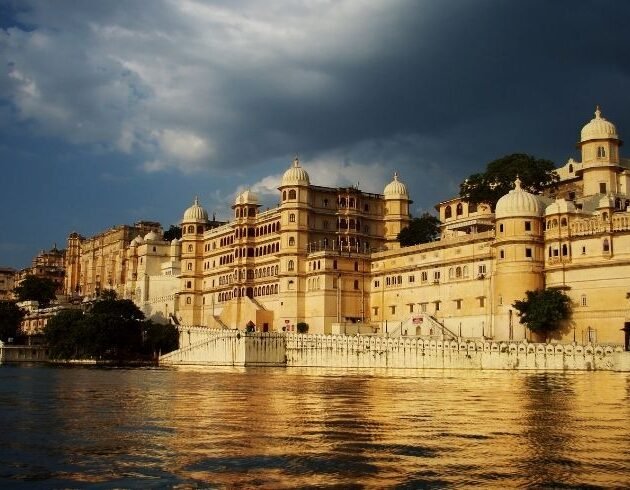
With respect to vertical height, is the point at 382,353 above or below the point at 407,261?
below

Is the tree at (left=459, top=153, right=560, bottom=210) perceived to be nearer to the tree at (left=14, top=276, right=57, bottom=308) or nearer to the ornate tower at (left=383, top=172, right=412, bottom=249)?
the ornate tower at (left=383, top=172, right=412, bottom=249)

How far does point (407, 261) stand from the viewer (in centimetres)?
7462

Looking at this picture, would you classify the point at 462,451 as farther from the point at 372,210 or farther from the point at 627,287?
the point at 372,210

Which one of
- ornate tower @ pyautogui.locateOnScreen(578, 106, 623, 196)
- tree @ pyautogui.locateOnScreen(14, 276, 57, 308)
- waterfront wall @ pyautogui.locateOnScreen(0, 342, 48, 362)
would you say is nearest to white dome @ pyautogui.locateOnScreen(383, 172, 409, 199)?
ornate tower @ pyautogui.locateOnScreen(578, 106, 623, 196)

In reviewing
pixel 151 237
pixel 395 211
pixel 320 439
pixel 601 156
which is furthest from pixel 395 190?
pixel 320 439

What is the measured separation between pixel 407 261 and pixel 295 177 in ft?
45.1

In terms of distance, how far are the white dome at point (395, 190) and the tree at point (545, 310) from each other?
2738cm

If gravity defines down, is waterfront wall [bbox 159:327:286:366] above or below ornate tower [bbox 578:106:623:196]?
below

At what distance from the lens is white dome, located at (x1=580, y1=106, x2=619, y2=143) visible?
69625mm

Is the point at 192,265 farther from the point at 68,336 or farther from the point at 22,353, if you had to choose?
the point at 22,353

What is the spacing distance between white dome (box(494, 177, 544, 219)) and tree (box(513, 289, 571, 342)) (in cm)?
592

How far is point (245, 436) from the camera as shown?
67.6ft

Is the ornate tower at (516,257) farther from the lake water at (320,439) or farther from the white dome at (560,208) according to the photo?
the lake water at (320,439)

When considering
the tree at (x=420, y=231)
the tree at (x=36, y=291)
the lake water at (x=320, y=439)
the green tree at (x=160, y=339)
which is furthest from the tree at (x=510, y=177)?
the tree at (x=36, y=291)
